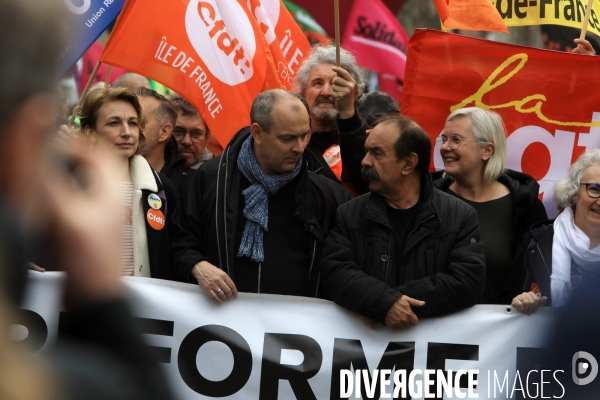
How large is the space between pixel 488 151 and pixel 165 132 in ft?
6.23

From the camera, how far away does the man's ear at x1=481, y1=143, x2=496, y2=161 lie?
201 inches

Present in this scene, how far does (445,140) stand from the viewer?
5195 millimetres

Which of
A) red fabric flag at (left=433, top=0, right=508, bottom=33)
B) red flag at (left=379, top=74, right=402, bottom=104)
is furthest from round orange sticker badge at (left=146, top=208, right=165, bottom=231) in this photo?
red flag at (left=379, top=74, right=402, bottom=104)

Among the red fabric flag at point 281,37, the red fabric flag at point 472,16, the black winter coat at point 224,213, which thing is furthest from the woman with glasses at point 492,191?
the red fabric flag at point 281,37

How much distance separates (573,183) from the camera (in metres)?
4.73

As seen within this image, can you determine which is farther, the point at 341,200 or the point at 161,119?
the point at 161,119

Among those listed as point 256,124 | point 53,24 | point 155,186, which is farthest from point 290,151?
point 53,24

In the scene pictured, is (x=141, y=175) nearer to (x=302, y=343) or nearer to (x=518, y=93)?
(x=302, y=343)

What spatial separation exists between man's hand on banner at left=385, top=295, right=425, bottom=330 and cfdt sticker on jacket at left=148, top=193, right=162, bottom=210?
125 cm

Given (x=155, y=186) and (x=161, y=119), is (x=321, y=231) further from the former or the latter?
(x=161, y=119)

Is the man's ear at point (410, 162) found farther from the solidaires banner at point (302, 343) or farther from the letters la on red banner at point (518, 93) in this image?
the letters la on red banner at point (518, 93)

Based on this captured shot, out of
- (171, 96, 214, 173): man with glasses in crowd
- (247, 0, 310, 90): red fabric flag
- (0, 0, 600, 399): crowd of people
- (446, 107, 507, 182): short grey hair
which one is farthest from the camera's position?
(247, 0, 310, 90): red fabric flag

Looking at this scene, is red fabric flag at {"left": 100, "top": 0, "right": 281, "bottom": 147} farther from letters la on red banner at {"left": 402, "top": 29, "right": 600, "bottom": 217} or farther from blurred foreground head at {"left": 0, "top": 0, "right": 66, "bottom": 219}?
blurred foreground head at {"left": 0, "top": 0, "right": 66, "bottom": 219}

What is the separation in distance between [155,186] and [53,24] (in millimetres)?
3543
